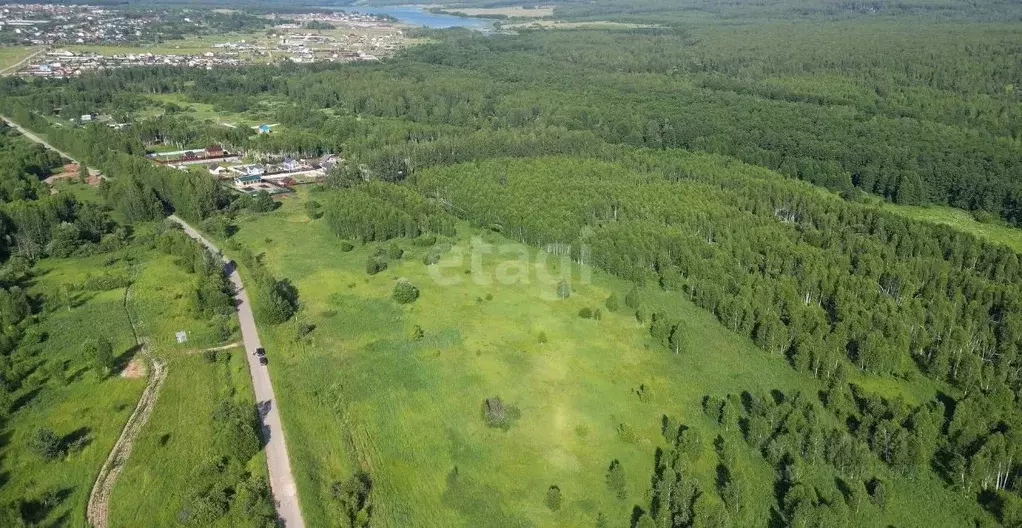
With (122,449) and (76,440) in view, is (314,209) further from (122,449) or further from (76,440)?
(122,449)

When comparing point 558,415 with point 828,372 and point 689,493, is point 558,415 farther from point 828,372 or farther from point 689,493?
point 828,372

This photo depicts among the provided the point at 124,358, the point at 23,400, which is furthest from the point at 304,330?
the point at 23,400

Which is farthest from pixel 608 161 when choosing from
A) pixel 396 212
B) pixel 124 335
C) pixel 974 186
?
pixel 124 335

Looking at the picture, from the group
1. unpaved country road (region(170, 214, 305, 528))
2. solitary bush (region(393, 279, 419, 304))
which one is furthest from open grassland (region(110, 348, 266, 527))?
solitary bush (region(393, 279, 419, 304))

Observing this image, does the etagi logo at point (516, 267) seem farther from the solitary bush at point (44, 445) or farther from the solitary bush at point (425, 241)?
the solitary bush at point (44, 445)

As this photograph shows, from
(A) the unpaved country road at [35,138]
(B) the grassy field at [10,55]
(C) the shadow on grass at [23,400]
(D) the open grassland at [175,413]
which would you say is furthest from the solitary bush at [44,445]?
(B) the grassy field at [10,55]

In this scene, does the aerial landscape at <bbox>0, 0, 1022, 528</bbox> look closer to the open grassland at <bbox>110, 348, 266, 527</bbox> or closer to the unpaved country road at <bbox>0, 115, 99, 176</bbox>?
the open grassland at <bbox>110, 348, 266, 527</bbox>
